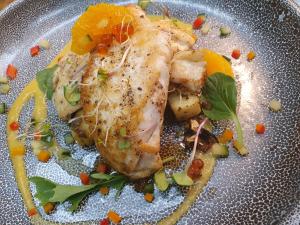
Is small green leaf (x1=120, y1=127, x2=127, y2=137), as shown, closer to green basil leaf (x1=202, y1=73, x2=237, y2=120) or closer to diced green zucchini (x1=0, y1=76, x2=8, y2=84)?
green basil leaf (x1=202, y1=73, x2=237, y2=120)

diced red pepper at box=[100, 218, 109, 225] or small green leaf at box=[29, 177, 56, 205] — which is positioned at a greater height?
diced red pepper at box=[100, 218, 109, 225]

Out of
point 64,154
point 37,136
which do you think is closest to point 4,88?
point 37,136

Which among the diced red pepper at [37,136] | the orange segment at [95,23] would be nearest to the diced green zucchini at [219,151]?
the orange segment at [95,23]

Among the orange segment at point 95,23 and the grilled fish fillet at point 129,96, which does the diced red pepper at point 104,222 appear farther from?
the orange segment at point 95,23

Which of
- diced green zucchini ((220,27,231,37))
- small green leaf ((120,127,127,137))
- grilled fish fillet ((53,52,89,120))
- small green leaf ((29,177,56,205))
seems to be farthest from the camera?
diced green zucchini ((220,27,231,37))

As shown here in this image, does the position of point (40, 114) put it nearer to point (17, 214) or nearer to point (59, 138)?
point (59, 138)

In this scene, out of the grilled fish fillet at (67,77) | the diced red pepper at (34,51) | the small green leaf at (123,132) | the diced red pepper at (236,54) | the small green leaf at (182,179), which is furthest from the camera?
the diced red pepper at (34,51)

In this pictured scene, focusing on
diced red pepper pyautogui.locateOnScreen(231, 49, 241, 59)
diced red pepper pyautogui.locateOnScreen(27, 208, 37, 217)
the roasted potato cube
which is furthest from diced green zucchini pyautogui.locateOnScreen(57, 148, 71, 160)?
diced red pepper pyautogui.locateOnScreen(231, 49, 241, 59)
